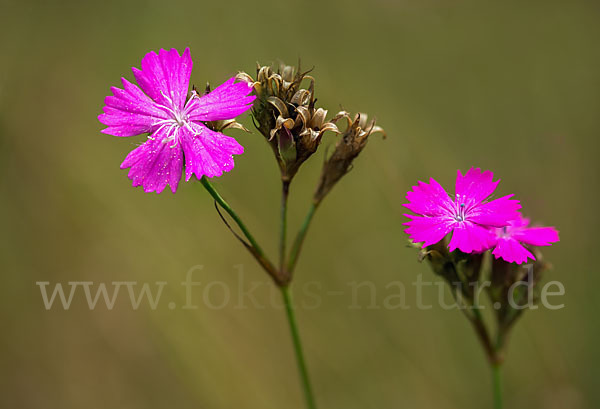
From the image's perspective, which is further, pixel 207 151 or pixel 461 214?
pixel 461 214

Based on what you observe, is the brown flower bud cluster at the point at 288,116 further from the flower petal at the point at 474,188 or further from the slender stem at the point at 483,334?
the slender stem at the point at 483,334

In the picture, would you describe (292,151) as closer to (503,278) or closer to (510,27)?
(503,278)

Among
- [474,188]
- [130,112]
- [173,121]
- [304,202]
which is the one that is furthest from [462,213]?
[304,202]

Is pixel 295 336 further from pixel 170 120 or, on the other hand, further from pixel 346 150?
pixel 170 120

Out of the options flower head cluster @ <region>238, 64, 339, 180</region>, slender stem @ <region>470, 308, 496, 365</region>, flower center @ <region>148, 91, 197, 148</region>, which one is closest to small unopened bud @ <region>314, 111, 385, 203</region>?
flower head cluster @ <region>238, 64, 339, 180</region>

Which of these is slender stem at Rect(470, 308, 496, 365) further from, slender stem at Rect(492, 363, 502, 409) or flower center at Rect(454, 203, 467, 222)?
flower center at Rect(454, 203, 467, 222)

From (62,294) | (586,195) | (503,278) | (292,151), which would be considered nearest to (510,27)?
(586,195)

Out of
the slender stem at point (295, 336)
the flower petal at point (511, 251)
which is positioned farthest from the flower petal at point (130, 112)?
the flower petal at point (511, 251)
